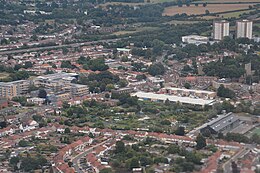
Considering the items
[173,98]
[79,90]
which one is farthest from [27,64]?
[173,98]

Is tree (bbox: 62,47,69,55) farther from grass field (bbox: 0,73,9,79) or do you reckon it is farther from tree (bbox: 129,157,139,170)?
tree (bbox: 129,157,139,170)

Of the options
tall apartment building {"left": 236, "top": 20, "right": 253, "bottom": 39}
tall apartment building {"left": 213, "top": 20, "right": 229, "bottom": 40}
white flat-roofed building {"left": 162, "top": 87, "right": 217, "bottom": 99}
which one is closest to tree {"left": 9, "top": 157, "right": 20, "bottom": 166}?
white flat-roofed building {"left": 162, "top": 87, "right": 217, "bottom": 99}

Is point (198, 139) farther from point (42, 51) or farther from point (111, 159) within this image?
point (42, 51)

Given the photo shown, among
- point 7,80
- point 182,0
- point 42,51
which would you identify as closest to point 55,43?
point 42,51

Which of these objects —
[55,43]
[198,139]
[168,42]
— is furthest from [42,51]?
[198,139]

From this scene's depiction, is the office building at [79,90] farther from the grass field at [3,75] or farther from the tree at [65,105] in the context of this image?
the grass field at [3,75]

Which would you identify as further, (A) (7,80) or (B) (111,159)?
(A) (7,80)

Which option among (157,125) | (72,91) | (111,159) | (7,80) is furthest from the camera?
(7,80)

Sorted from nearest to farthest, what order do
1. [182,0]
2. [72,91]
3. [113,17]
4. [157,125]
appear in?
[157,125], [72,91], [113,17], [182,0]
